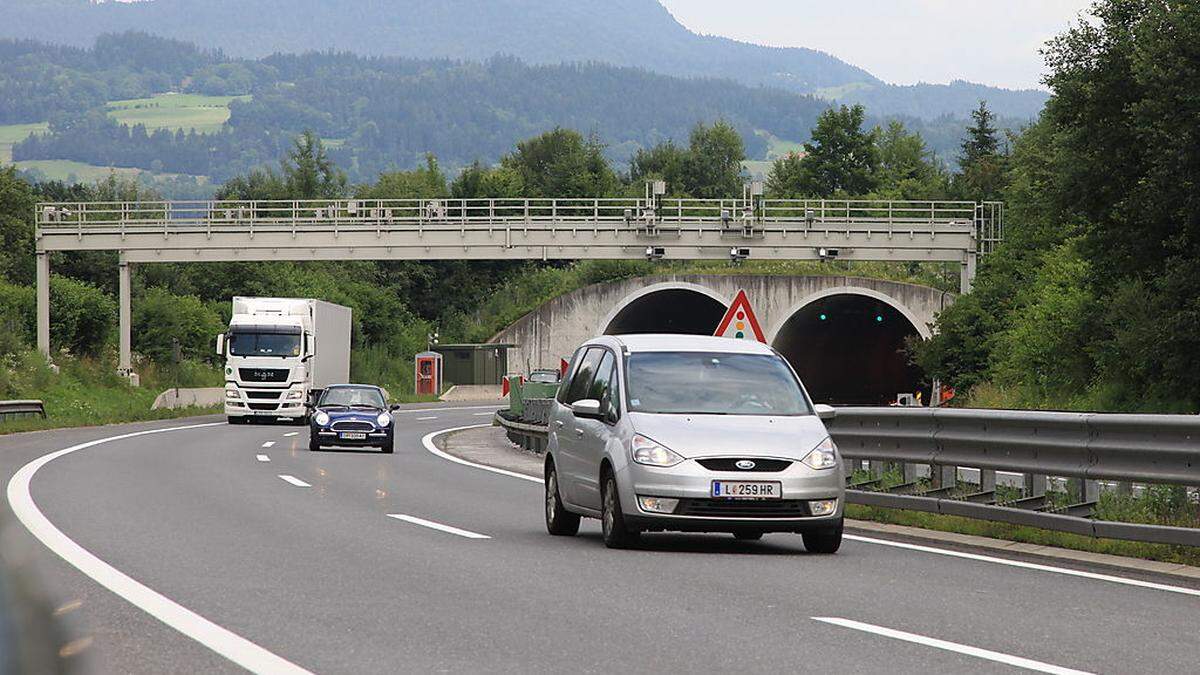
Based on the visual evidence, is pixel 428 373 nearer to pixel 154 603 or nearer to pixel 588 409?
pixel 588 409

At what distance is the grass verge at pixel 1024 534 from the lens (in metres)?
12.7

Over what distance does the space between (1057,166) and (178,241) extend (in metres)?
33.6

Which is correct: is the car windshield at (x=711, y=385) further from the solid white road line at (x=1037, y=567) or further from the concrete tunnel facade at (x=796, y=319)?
the concrete tunnel facade at (x=796, y=319)

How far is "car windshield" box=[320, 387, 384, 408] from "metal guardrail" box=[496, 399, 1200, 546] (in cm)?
1770

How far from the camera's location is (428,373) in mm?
81562

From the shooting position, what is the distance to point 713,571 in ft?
39.0

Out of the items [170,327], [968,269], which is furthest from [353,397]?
[170,327]

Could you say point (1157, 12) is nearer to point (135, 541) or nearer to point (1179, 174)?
point (1179, 174)

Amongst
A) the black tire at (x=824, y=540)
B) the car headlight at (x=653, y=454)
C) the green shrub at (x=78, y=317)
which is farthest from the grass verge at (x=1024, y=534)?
the green shrub at (x=78, y=317)

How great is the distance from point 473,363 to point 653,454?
232ft

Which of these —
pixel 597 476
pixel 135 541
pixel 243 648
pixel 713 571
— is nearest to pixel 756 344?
pixel 597 476

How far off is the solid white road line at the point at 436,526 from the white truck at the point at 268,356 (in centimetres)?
3181

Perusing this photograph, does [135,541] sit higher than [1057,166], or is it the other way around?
[1057,166]

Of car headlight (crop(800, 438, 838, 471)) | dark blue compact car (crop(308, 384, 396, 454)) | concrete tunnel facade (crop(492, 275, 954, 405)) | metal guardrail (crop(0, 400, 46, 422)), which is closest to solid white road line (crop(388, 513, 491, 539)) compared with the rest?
car headlight (crop(800, 438, 838, 471))
